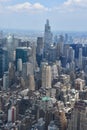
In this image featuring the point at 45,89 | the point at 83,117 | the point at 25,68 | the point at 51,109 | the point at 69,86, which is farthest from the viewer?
the point at 25,68

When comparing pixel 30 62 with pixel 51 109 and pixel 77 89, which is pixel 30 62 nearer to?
pixel 77 89

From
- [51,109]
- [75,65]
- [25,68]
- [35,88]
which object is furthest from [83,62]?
[51,109]

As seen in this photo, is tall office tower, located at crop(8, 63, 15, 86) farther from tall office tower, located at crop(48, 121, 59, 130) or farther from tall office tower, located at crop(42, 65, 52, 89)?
tall office tower, located at crop(48, 121, 59, 130)

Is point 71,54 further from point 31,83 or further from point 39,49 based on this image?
point 31,83

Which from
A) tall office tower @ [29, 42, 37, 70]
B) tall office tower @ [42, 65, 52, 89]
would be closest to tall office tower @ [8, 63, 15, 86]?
tall office tower @ [29, 42, 37, 70]

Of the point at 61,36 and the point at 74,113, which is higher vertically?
the point at 61,36

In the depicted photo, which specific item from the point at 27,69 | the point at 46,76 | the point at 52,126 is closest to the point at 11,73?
the point at 27,69
